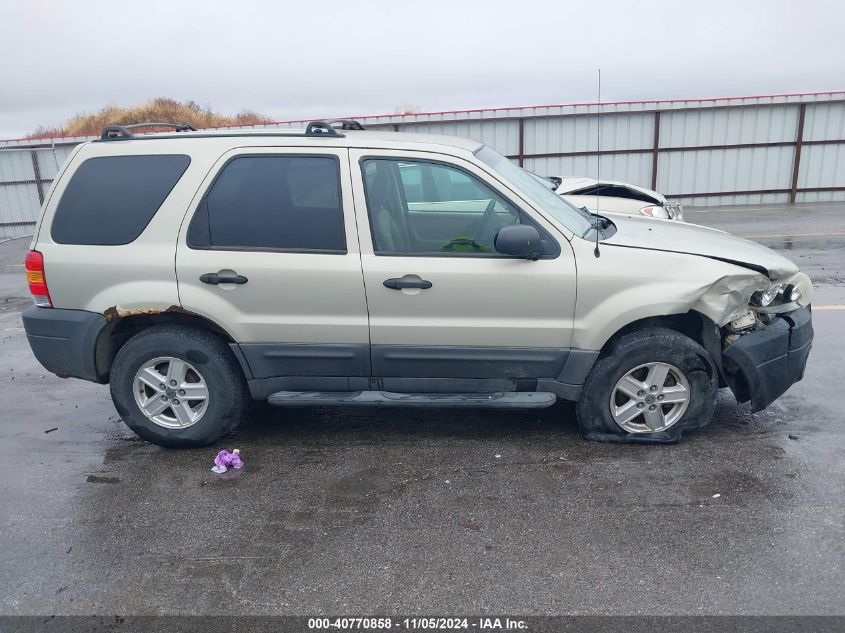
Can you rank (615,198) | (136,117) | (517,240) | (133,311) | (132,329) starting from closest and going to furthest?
1. (517,240)
2. (133,311)
3. (132,329)
4. (615,198)
5. (136,117)

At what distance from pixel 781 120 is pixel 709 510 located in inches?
740

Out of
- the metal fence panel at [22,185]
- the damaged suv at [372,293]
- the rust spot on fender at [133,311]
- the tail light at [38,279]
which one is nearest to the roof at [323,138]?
the damaged suv at [372,293]

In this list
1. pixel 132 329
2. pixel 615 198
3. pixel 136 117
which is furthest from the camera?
pixel 136 117

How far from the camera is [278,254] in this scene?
416 cm

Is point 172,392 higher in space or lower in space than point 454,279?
lower

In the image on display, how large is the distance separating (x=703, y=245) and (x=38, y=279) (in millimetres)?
4206

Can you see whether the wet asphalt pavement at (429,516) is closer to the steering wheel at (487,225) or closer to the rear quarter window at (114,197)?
the steering wheel at (487,225)

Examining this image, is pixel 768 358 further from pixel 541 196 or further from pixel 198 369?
pixel 198 369

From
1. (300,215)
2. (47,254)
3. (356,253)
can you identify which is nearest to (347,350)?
(356,253)

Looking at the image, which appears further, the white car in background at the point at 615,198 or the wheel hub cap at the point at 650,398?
the white car in background at the point at 615,198

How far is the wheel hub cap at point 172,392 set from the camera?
437 cm

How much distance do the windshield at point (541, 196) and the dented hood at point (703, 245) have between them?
9.2 inches

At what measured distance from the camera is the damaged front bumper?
4074 mm

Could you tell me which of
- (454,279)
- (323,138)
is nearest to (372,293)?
(454,279)
